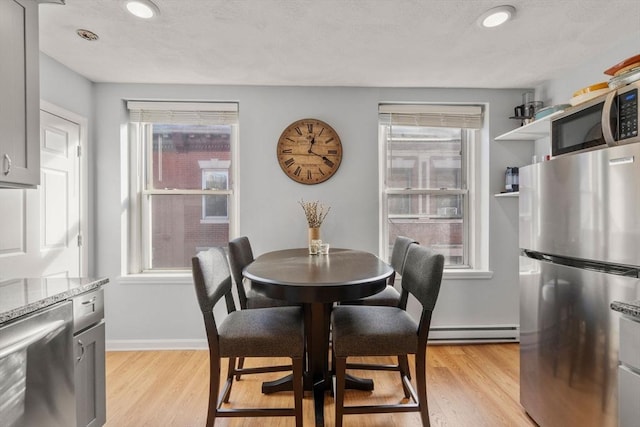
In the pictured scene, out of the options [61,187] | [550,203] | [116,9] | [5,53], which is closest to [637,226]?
[550,203]

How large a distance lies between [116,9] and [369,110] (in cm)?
190

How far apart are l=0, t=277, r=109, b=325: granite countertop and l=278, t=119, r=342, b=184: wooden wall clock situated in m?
1.66

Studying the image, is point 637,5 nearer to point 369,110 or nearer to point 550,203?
point 550,203

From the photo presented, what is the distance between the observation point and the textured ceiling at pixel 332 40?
1748 mm

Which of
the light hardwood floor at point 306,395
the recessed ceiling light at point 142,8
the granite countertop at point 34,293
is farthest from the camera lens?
the light hardwood floor at point 306,395

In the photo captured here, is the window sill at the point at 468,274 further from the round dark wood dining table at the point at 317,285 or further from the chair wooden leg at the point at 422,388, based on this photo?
the chair wooden leg at the point at 422,388

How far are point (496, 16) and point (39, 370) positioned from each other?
2684 mm

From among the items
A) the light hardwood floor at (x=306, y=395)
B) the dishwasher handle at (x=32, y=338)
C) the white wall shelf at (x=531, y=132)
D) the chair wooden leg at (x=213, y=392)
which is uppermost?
the white wall shelf at (x=531, y=132)

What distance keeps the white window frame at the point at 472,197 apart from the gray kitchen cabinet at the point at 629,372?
1.86 m

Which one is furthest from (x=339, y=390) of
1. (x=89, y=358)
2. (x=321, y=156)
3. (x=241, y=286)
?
(x=321, y=156)

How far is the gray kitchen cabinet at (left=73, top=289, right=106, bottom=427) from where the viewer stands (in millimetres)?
1480

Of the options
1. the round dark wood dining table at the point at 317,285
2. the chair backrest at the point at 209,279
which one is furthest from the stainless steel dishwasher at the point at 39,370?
the round dark wood dining table at the point at 317,285

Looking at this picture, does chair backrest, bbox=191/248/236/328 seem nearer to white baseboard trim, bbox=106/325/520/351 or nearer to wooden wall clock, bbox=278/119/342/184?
wooden wall clock, bbox=278/119/342/184

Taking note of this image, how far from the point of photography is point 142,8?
1735 millimetres
